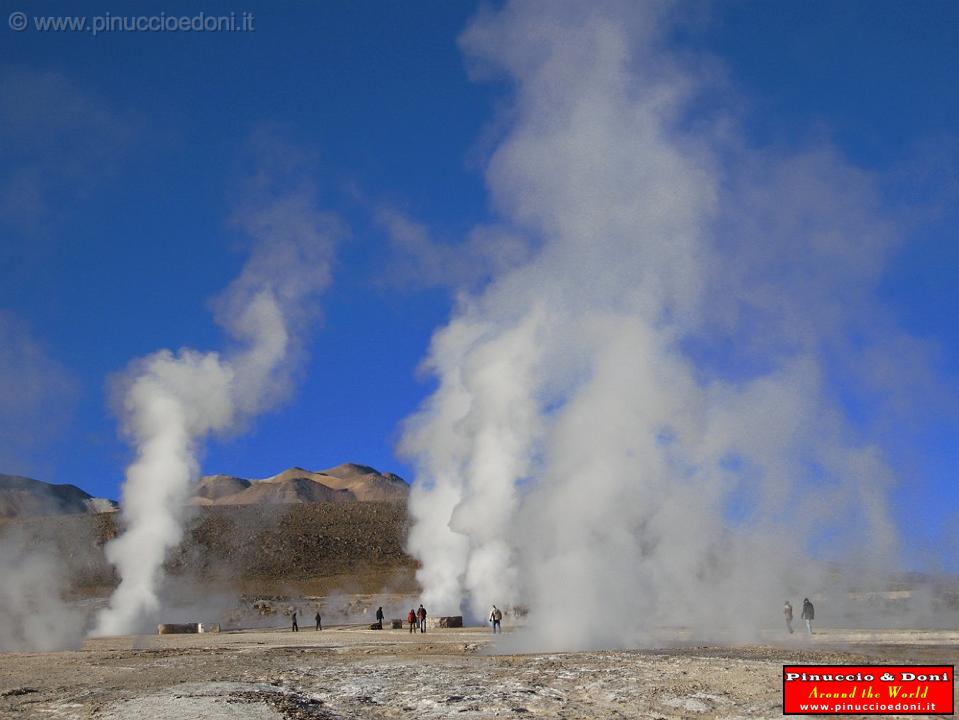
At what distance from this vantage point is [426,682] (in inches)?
733

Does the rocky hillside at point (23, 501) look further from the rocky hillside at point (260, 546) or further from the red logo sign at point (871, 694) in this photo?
the red logo sign at point (871, 694)

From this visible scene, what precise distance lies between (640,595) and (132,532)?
2901cm

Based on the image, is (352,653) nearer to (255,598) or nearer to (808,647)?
(808,647)

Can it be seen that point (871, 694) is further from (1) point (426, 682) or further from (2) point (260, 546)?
(2) point (260, 546)

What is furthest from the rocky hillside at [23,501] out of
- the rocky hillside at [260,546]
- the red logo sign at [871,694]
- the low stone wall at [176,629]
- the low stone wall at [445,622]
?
the red logo sign at [871,694]

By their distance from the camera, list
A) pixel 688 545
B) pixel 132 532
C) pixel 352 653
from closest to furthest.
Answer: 1. pixel 352 653
2. pixel 688 545
3. pixel 132 532

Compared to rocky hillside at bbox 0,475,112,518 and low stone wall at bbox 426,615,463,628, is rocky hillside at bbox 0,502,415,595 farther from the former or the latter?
low stone wall at bbox 426,615,463,628

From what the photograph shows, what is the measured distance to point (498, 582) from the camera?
185 ft

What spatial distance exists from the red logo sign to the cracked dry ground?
507 millimetres

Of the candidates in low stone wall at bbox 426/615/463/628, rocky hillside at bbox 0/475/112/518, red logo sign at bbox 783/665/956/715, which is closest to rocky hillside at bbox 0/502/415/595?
rocky hillside at bbox 0/475/112/518

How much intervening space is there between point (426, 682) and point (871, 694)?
8184mm

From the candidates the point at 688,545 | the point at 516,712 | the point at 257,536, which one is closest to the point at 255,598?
the point at 257,536

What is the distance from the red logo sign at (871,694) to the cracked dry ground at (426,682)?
0.51 m

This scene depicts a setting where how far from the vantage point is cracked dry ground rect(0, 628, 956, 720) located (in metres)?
15.5
